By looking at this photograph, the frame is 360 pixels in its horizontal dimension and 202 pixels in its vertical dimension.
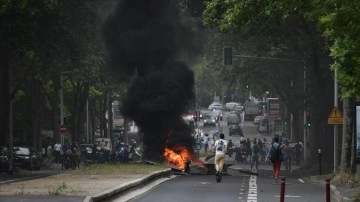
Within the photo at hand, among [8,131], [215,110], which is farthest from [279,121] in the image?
[8,131]

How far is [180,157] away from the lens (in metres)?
49.2

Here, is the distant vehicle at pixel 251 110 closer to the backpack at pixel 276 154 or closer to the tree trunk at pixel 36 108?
the tree trunk at pixel 36 108

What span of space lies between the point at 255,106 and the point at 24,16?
107762mm

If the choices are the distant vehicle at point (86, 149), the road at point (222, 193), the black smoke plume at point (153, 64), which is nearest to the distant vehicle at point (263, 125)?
the distant vehicle at point (86, 149)

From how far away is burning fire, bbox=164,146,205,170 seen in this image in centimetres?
4778

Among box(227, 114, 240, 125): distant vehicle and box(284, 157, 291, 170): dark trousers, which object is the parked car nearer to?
box(284, 157, 291, 170): dark trousers

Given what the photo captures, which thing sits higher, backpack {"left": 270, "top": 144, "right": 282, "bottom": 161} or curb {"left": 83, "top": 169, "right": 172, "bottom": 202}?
backpack {"left": 270, "top": 144, "right": 282, "bottom": 161}

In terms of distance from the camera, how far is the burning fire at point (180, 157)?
47.8 metres

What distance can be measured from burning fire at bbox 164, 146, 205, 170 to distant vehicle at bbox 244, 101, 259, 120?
10429 cm

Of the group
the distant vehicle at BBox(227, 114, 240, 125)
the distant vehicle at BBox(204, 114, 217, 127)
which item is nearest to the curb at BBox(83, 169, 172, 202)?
the distant vehicle at BBox(227, 114, 240, 125)

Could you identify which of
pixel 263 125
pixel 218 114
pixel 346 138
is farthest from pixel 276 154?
pixel 218 114

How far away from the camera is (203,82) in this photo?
17075 cm

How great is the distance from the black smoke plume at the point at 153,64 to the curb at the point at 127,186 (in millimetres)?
9730

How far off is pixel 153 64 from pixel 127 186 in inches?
996
